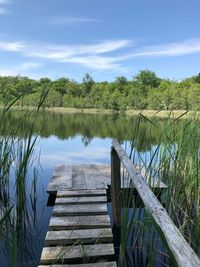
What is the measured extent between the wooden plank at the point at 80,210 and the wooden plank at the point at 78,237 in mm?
412

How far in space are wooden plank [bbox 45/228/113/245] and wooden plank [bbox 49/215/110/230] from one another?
9 centimetres

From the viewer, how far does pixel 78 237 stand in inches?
109

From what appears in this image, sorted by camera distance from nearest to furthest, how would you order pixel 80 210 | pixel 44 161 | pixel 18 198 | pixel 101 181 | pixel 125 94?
pixel 18 198 → pixel 80 210 → pixel 101 181 → pixel 44 161 → pixel 125 94

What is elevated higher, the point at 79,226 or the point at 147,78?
the point at 147,78

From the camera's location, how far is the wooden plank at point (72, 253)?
2418 mm

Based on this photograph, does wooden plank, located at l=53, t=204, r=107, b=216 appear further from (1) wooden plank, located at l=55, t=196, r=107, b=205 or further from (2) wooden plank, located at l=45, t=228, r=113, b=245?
(2) wooden plank, located at l=45, t=228, r=113, b=245

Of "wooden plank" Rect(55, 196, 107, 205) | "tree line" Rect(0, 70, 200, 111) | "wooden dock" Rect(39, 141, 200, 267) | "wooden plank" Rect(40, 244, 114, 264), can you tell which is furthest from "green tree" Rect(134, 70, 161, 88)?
"wooden plank" Rect(40, 244, 114, 264)

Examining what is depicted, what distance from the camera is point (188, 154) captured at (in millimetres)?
3037

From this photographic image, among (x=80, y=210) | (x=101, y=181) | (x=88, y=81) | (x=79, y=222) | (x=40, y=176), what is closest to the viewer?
(x=79, y=222)

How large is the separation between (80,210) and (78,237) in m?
0.63

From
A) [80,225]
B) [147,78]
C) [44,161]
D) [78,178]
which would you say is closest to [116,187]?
[80,225]

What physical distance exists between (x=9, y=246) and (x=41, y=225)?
2.33 ft

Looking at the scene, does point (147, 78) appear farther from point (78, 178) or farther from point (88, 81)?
point (78, 178)

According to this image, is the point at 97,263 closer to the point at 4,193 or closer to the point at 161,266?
the point at 161,266
